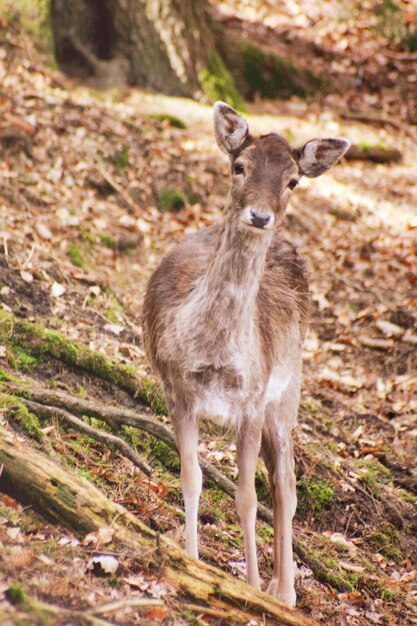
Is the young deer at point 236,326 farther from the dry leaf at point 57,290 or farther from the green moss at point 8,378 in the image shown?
the dry leaf at point 57,290

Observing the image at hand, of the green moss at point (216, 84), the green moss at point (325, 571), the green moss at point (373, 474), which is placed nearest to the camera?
the green moss at point (325, 571)

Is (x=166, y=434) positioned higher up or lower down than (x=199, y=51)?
lower down

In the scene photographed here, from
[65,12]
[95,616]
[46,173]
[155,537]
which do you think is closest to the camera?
[95,616]

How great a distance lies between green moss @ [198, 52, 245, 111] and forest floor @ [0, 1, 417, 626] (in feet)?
1.73

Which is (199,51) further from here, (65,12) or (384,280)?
(384,280)

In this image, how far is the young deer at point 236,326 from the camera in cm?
475

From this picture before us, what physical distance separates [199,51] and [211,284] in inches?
352

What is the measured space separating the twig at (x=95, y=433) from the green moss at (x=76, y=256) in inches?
112

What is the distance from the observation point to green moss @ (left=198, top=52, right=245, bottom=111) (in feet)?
42.2

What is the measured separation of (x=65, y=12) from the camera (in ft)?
38.9

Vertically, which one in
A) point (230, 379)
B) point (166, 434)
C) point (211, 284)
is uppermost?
point (211, 284)

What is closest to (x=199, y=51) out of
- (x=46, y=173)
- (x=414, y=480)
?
(x=46, y=173)

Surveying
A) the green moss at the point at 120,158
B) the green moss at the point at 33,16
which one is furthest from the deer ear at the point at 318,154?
the green moss at the point at 33,16

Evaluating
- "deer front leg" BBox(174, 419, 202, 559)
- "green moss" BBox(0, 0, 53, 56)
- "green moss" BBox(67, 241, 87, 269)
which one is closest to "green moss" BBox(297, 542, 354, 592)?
"deer front leg" BBox(174, 419, 202, 559)
